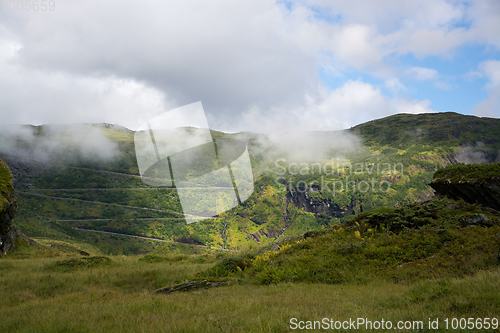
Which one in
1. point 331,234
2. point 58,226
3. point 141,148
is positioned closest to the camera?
point 141,148

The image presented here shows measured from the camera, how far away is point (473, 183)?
15.3 meters

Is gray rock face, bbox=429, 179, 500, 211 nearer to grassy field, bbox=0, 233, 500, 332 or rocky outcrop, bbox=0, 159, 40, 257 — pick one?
grassy field, bbox=0, 233, 500, 332

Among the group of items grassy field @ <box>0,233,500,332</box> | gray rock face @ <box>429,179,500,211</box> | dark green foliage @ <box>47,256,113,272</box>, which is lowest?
dark green foliage @ <box>47,256,113,272</box>

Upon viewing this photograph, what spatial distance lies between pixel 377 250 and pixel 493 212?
6848 millimetres

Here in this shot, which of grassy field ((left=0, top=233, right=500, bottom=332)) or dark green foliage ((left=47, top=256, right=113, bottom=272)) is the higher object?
grassy field ((left=0, top=233, right=500, bottom=332))

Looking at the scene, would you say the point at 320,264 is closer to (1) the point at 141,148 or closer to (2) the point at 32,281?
(1) the point at 141,148

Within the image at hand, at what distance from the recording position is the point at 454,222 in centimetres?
1388

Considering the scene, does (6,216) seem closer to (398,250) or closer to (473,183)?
(398,250)

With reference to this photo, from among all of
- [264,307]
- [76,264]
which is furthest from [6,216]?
[264,307]

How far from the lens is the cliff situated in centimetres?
1461

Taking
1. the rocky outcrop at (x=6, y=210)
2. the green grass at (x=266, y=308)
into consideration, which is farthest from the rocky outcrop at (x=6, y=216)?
the green grass at (x=266, y=308)

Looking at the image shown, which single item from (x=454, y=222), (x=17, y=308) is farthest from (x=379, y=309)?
(x=17, y=308)

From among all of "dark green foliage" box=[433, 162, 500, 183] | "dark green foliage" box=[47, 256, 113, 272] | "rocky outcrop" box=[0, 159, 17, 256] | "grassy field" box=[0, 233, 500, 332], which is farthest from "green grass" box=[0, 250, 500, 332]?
"rocky outcrop" box=[0, 159, 17, 256]

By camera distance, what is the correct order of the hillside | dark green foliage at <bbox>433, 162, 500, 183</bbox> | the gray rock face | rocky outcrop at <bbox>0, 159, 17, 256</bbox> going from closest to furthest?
the hillside, the gray rock face, dark green foliage at <bbox>433, 162, 500, 183</bbox>, rocky outcrop at <bbox>0, 159, 17, 256</bbox>
